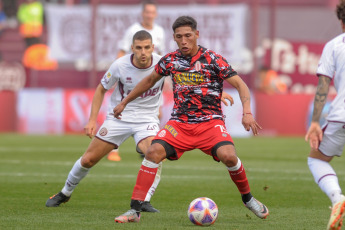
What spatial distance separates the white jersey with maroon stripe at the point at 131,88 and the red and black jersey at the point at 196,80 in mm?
1253

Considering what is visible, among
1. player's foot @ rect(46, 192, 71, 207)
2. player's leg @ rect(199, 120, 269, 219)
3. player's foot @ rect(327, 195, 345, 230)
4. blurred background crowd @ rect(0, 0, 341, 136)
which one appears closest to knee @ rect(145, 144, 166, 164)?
player's leg @ rect(199, 120, 269, 219)

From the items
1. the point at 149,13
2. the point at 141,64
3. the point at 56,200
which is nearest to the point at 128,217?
the point at 56,200

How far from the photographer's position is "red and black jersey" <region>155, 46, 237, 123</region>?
8.18 meters

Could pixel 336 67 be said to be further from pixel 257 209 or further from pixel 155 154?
pixel 155 154

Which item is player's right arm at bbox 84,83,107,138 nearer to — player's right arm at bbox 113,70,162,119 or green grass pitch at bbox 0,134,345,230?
player's right arm at bbox 113,70,162,119

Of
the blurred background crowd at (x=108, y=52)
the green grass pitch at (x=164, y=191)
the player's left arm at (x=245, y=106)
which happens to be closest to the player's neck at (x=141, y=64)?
the green grass pitch at (x=164, y=191)

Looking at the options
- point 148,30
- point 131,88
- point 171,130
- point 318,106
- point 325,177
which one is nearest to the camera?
point 318,106

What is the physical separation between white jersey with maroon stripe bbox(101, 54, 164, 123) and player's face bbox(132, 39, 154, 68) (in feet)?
0.58

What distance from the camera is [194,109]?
823 centimetres

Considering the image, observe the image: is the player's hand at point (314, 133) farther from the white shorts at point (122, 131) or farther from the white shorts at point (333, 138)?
the white shorts at point (122, 131)

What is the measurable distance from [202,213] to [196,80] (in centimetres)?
131

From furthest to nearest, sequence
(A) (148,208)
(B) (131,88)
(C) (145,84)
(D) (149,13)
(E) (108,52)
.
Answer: (E) (108,52) → (D) (149,13) → (B) (131,88) → (A) (148,208) → (C) (145,84)

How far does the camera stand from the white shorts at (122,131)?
370 inches

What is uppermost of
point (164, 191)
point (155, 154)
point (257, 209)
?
point (155, 154)
